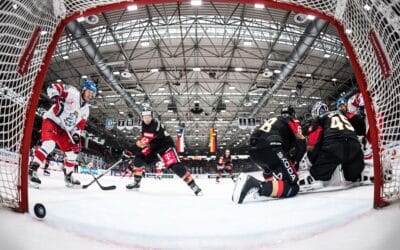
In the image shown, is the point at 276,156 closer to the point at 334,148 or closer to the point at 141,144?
the point at 334,148

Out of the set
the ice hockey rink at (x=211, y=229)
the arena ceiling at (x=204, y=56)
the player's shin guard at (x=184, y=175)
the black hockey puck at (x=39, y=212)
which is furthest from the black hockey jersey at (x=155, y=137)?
the arena ceiling at (x=204, y=56)

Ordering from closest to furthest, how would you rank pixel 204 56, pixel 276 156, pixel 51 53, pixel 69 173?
1. pixel 51 53
2. pixel 276 156
3. pixel 69 173
4. pixel 204 56

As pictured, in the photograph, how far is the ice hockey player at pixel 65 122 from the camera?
3361 millimetres

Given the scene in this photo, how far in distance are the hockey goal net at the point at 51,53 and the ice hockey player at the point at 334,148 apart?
0.98 m

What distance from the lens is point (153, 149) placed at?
4020 millimetres

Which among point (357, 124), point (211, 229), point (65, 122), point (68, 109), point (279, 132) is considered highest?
point (68, 109)

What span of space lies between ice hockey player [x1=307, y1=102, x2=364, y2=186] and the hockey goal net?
984mm

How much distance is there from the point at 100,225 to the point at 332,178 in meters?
2.47

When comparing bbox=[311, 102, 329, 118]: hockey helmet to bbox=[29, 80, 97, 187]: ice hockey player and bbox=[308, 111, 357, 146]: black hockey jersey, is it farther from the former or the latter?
bbox=[29, 80, 97, 187]: ice hockey player

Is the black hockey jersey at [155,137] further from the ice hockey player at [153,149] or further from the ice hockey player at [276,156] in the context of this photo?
the ice hockey player at [276,156]

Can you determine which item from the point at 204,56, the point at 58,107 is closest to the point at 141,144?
the point at 58,107

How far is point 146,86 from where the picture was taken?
16.5m

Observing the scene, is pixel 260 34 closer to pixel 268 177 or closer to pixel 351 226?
pixel 268 177

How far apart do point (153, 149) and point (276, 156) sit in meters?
1.78
